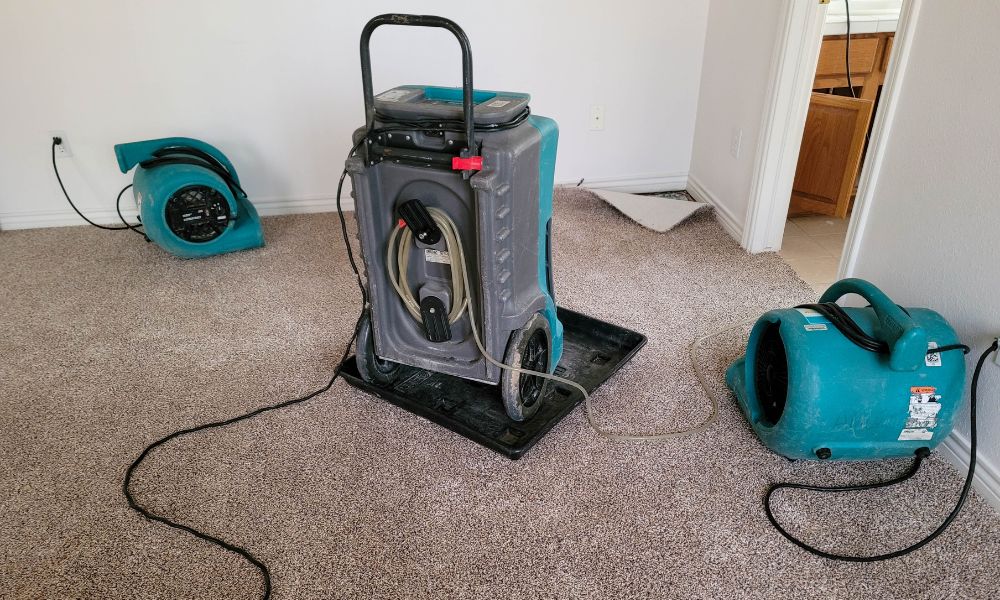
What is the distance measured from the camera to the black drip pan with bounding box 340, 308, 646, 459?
5.21 ft

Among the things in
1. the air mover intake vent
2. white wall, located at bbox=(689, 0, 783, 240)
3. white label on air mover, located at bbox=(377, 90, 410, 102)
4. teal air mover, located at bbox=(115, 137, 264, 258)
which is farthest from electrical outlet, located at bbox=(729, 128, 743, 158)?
teal air mover, located at bbox=(115, 137, 264, 258)

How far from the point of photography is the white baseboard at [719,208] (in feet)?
8.66

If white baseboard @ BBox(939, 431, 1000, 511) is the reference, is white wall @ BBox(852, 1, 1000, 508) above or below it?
above

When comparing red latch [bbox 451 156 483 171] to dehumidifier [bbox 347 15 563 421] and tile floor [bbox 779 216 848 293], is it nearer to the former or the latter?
dehumidifier [bbox 347 15 563 421]

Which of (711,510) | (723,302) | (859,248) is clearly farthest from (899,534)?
(723,302)

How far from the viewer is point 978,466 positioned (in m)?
1.46

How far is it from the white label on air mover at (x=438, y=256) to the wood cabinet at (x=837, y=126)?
190 cm

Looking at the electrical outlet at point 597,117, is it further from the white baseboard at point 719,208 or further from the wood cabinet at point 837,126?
the wood cabinet at point 837,126

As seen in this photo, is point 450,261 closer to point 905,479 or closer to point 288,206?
point 905,479

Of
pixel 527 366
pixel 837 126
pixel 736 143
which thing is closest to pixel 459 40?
pixel 527 366

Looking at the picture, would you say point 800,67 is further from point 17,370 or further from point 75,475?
point 17,370

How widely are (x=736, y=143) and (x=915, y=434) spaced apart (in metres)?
1.53

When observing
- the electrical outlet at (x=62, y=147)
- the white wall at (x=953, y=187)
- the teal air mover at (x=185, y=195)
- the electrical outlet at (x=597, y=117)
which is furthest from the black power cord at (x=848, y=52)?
the electrical outlet at (x=62, y=147)

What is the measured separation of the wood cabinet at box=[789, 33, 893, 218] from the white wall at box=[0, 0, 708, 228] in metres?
0.56
